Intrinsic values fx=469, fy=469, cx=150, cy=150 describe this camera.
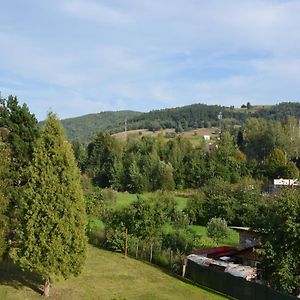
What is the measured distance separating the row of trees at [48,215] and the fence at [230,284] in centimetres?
711

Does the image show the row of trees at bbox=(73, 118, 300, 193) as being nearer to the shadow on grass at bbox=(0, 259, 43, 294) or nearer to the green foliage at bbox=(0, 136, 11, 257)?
the shadow on grass at bbox=(0, 259, 43, 294)

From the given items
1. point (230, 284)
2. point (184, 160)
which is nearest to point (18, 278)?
point (230, 284)

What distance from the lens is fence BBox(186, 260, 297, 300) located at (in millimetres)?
19203

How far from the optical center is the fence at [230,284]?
756 inches

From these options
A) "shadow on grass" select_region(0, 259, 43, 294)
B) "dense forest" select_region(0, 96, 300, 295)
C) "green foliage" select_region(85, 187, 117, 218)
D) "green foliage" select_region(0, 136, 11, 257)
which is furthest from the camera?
"green foliage" select_region(85, 187, 117, 218)

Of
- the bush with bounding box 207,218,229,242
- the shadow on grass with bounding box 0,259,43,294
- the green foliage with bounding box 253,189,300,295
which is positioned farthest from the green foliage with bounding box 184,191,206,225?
the green foliage with bounding box 253,189,300,295

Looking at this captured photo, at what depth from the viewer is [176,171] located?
76875 millimetres

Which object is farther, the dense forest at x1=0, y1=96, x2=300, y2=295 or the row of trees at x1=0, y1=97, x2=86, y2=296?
the dense forest at x1=0, y1=96, x2=300, y2=295

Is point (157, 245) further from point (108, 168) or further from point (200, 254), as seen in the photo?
point (108, 168)

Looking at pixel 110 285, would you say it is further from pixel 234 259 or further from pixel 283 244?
pixel 283 244

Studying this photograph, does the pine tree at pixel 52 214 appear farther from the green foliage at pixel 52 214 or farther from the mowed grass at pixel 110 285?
the mowed grass at pixel 110 285

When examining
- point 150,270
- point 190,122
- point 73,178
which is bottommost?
point 150,270

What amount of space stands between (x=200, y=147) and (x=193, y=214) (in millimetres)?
38755

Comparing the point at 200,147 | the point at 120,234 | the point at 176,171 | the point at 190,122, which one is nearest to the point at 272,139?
the point at 200,147
